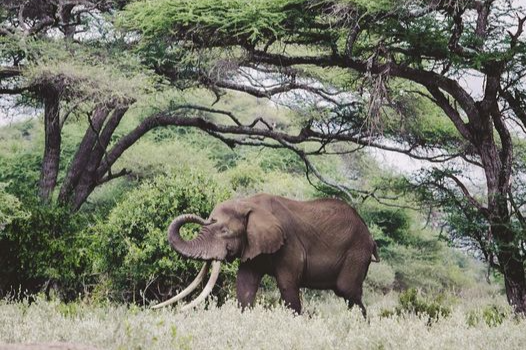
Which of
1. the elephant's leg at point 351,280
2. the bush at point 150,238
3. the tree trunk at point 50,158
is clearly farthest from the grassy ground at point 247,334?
the tree trunk at point 50,158

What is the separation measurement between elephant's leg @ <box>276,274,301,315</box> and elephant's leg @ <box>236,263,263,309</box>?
10.9 inches

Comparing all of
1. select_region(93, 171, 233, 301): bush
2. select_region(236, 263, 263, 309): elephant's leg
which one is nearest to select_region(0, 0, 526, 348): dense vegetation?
select_region(93, 171, 233, 301): bush

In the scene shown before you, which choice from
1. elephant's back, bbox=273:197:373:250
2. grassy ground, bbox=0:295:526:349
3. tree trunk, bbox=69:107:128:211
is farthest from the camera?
tree trunk, bbox=69:107:128:211

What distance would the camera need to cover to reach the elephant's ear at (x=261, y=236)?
384 inches

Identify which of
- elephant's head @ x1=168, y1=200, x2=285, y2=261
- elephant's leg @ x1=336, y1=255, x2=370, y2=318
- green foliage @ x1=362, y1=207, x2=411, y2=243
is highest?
elephant's head @ x1=168, y1=200, x2=285, y2=261

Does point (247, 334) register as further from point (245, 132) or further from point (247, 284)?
point (245, 132)

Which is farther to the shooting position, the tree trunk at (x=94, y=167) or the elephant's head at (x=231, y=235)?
the tree trunk at (x=94, y=167)

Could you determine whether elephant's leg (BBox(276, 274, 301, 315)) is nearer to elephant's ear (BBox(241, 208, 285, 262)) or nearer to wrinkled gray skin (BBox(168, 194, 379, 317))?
wrinkled gray skin (BBox(168, 194, 379, 317))

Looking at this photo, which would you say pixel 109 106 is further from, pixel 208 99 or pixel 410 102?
pixel 208 99

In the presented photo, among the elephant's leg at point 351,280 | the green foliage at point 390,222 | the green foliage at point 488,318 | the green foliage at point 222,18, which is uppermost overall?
the green foliage at point 222,18

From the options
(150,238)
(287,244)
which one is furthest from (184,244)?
(150,238)

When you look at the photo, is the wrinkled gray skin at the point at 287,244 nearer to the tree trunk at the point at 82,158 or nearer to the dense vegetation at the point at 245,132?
the dense vegetation at the point at 245,132

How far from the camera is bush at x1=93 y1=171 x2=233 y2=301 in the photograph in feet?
38.1

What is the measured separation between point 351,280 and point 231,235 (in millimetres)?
1972
